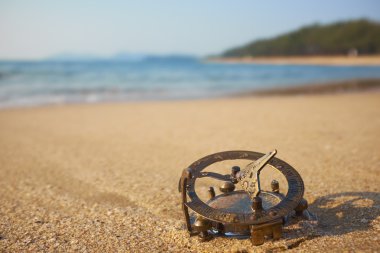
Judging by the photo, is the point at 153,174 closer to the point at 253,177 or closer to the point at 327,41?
the point at 253,177

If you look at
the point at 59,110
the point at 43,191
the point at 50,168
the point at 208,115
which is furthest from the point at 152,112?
the point at 43,191

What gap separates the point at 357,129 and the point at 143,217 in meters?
5.56

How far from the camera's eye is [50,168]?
17.7 feet

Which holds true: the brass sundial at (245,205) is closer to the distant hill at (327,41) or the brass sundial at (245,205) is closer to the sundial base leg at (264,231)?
the sundial base leg at (264,231)

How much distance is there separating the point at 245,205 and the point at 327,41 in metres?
106

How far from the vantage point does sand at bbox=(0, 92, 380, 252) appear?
2.94 meters

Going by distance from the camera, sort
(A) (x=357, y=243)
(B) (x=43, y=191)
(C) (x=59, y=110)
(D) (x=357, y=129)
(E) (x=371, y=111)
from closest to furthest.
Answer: (A) (x=357, y=243)
(B) (x=43, y=191)
(D) (x=357, y=129)
(E) (x=371, y=111)
(C) (x=59, y=110)

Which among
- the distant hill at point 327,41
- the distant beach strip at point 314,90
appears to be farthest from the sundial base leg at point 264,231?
the distant hill at point 327,41

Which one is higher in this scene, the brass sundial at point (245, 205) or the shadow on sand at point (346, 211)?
the brass sundial at point (245, 205)

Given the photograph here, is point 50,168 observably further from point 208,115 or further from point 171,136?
point 208,115

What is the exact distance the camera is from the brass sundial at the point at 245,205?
247cm

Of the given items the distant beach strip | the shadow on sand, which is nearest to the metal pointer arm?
the shadow on sand

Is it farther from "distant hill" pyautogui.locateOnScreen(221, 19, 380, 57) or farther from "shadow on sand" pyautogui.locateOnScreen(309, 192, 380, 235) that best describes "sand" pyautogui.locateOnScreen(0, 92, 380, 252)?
"distant hill" pyautogui.locateOnScreen(221, 19, 380, 57)

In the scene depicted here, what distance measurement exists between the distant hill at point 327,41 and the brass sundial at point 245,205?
84364mm
